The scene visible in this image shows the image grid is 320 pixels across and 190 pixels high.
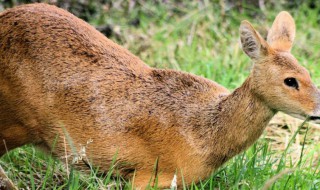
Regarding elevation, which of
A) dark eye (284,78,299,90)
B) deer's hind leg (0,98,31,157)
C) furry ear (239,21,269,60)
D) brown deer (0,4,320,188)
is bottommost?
deer's hind leg (0,98,31,157)

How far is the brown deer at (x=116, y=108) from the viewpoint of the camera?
17.6ft

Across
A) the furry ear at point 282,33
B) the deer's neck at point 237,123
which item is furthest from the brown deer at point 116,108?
the furry ear at point 282,33

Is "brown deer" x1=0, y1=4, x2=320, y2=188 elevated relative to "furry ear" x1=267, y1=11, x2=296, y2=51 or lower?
lower

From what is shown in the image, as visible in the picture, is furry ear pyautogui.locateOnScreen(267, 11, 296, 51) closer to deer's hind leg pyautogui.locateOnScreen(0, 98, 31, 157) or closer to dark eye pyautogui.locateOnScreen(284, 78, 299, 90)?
dark eye pyautogui.locateOnScreen(284, 78, 299, 90)

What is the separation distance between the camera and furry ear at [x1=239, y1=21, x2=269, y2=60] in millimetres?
5402

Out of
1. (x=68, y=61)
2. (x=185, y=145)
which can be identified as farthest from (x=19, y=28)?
(x=185, y=145)

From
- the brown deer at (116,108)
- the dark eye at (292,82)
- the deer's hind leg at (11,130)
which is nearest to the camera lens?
the dark eye at (292,82)

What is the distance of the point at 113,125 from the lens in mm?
5414

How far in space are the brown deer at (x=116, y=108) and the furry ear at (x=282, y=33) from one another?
240 mm

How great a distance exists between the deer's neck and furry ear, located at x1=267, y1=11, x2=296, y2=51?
495mm

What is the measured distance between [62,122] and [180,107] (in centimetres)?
87

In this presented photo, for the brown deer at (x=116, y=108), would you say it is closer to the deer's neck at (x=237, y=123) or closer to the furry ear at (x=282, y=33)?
the deer's neck at (x=237, y=123)

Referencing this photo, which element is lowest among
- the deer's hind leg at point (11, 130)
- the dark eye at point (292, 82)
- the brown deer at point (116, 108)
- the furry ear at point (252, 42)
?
the deer's hind leg at point (11, 130)

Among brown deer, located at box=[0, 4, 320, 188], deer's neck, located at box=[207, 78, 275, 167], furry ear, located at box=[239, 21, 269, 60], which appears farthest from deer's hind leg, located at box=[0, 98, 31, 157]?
furry ear, located at box=[239, 21, 269, 60]
